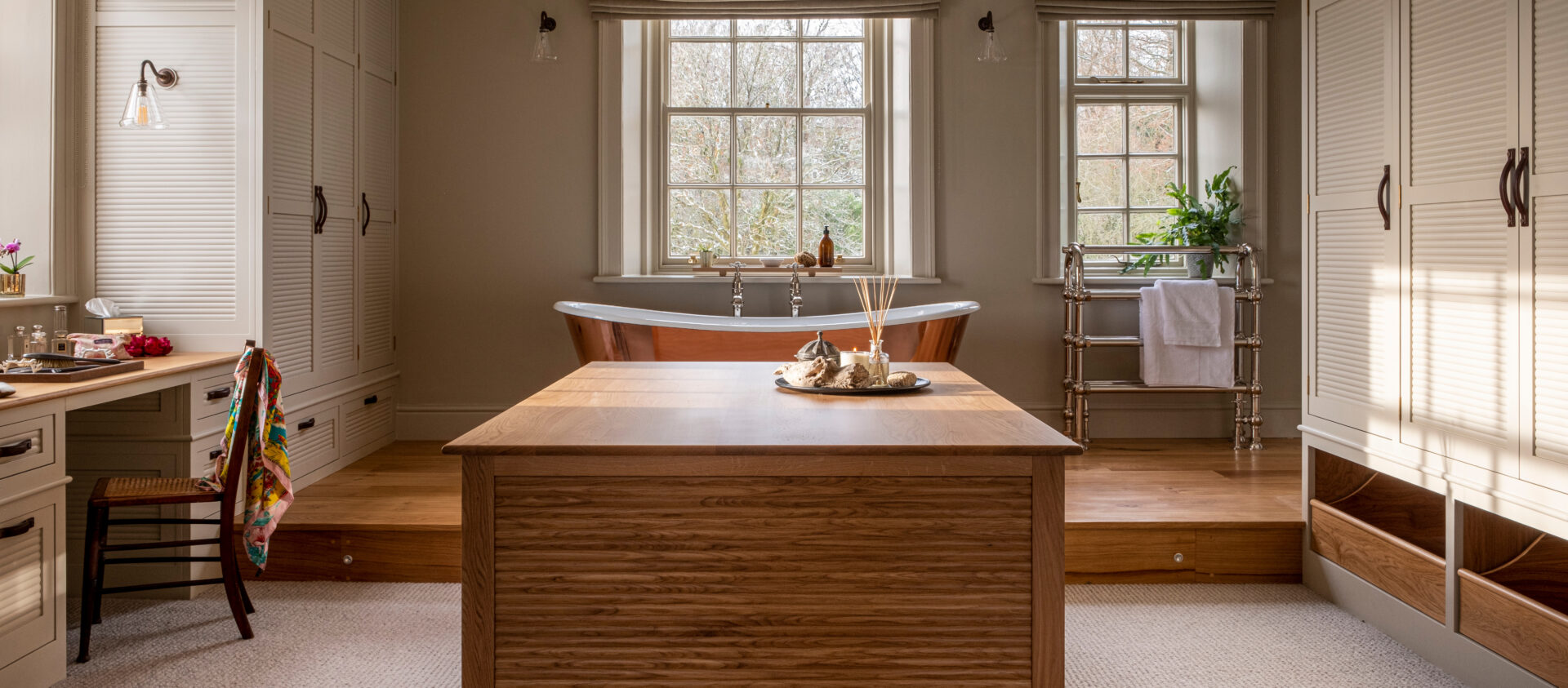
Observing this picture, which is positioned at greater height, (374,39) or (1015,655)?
(374,39)

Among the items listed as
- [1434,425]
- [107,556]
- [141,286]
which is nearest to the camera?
[1434,425]

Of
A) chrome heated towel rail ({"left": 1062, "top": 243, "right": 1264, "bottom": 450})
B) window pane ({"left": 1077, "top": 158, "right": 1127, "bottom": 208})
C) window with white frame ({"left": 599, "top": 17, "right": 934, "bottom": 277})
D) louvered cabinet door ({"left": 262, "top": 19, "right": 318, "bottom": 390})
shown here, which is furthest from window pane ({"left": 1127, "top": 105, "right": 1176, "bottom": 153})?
louvered cabinet door ({"left": 262, "top": 19, "right": 318, "bottom": 390})

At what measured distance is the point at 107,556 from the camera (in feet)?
9.84

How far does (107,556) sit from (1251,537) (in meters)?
3.36

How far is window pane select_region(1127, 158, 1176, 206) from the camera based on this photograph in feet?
16.2

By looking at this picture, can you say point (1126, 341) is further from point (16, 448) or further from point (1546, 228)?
point (16, 448)

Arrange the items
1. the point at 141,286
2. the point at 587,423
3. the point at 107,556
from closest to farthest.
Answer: the point at 587,423 < the point at 107,556 < the point at 141,286

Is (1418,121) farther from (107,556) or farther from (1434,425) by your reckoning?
(107,556)

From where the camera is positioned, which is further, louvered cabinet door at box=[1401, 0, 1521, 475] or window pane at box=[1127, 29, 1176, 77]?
window pane at box=[1127, 29, 1176, 77]

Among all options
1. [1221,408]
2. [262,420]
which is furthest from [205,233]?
[1221,408]

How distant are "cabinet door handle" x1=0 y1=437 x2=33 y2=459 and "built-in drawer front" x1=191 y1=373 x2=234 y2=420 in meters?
0.69

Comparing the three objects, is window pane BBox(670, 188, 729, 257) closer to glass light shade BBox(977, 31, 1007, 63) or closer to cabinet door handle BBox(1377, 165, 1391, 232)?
glass light shade BBox(977, 31, 1007, 63)

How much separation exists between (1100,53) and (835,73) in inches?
49.2

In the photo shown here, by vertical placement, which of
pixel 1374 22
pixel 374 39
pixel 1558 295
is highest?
pixel 374 39
